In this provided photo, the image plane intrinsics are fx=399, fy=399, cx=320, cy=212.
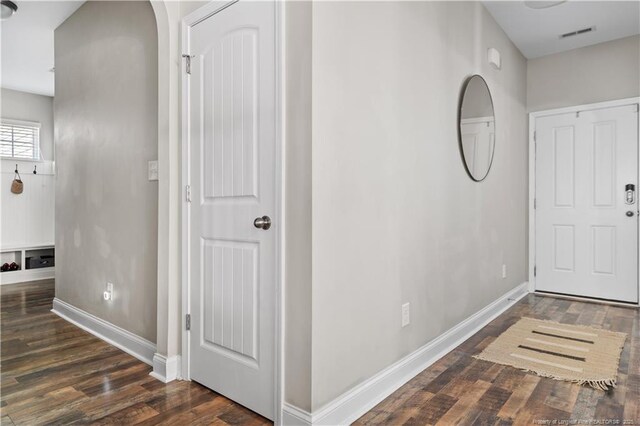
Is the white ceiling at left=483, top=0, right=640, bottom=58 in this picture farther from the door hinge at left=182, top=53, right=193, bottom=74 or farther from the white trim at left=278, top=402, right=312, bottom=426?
the white trim at left=278, top=402, right=312, bottom=426

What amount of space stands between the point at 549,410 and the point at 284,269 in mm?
1425

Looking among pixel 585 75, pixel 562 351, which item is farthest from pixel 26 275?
pixel 585 75

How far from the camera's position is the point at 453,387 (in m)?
2.12

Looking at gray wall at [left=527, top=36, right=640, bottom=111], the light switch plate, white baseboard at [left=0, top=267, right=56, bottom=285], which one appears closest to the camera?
the light switch plate

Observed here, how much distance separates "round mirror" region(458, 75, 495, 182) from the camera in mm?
2920

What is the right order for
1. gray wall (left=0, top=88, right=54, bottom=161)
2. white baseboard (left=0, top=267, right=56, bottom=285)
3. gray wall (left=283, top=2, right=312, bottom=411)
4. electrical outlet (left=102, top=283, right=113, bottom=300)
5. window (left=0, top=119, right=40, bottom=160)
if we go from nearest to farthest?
gray wall (left=283, top=2, right=312, bottom=411) → electrical outlet (left=102, top=283, right=113, bottom=300) → white baseboard (left=0, top=267, right=56, bottom=285) → window (left=0, top=119, right=40, bottom=160) → gray wall (left=0, top=88, right=54, bottom=161)

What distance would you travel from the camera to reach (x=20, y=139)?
5.54m

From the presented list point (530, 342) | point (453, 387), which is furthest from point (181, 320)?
point (530, 342)

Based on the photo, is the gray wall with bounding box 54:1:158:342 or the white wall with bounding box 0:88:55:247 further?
the white wall with bounding box 0:88:55:247

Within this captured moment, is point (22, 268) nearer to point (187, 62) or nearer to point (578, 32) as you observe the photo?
point (187, 62)

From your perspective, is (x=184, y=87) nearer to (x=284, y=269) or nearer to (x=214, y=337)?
(x=284, y=269)

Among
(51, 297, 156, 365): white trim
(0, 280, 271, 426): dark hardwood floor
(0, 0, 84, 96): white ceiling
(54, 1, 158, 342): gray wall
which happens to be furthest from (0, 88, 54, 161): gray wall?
(0, 280, 271, 426): dark hardwood floor

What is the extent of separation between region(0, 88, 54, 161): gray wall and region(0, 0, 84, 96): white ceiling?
11cm

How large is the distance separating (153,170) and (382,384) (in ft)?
5.90
